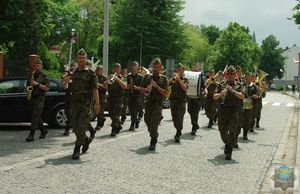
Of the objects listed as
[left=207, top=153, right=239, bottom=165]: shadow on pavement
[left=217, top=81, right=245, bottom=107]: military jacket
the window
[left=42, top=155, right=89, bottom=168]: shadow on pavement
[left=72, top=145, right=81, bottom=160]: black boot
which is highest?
[left=217, top=81, right=245, bottom=107]: military jacket

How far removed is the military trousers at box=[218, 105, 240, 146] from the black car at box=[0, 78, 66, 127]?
6.11m

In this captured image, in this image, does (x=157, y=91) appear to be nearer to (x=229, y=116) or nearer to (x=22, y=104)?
(x=229, y=116)

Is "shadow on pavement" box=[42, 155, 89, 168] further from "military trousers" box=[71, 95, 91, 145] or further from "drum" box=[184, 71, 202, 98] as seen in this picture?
"drum" box=[184, 71, 202, 98]

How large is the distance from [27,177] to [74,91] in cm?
239

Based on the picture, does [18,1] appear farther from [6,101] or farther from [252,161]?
[252,161]

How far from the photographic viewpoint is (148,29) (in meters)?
52.6

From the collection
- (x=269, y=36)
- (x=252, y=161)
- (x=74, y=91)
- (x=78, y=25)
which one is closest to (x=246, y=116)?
(x=252, y=161)

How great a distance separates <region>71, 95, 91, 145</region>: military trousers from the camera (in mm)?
10438

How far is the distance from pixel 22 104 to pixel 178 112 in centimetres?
444

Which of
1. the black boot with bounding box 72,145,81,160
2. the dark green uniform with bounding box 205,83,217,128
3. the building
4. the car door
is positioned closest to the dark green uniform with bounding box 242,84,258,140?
the dark green uniform with bounding box 205,83,217,128

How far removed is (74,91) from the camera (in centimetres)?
1050

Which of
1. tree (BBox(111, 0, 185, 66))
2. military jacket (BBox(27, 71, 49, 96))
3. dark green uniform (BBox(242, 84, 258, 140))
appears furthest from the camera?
tree (BBox(111, 0, 185, 66))

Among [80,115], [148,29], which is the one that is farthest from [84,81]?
[148,29]

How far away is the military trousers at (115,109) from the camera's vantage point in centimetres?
1468
